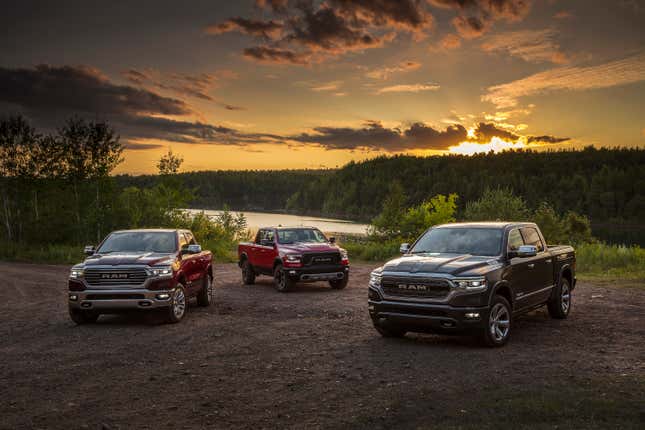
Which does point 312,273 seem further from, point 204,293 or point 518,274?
point 518,274

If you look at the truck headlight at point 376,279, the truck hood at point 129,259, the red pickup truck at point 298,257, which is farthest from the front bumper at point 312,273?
the truck headlight at point 376,279

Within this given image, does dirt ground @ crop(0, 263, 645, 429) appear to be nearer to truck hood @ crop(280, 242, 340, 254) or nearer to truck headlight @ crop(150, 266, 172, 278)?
truck headlight @ crop(150, 266, 172, 278)

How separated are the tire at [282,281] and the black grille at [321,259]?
723 millimetres

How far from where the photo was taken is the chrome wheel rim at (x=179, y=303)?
12.5 m

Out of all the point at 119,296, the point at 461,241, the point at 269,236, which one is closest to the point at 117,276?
the point at 119,296

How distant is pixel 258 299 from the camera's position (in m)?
16.7

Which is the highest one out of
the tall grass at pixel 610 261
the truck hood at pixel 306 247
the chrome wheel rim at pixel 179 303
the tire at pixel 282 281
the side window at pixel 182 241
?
the side window at pixel 182 241

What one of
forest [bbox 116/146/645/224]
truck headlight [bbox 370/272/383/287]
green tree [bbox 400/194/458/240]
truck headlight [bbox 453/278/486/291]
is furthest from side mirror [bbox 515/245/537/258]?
forest [bbox 116/146/645/224]

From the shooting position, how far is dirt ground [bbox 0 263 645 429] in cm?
629

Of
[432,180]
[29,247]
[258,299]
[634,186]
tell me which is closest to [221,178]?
[432,180]

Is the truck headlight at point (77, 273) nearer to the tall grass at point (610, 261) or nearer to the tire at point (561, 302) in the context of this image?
the tire at point (561, 302)

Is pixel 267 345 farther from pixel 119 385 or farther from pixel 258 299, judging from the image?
pixel 258 299

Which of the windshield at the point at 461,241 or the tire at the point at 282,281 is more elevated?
the windshield at the point at 461,241

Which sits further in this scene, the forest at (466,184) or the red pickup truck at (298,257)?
the forest at (466,184)
